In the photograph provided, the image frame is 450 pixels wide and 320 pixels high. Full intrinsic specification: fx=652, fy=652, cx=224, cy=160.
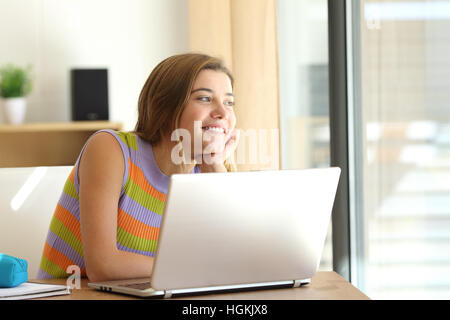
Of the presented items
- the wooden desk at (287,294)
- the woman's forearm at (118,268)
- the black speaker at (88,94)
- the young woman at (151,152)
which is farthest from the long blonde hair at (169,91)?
the black speaker at (88,94)

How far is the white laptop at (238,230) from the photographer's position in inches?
40.8

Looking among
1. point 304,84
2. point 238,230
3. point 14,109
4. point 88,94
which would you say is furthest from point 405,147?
point 14,109

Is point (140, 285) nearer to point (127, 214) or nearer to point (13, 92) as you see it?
point (127, 214)

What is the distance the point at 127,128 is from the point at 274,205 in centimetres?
280

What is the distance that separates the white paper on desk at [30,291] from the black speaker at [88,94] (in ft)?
8.12

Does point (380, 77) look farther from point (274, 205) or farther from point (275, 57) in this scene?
point (274, 205)

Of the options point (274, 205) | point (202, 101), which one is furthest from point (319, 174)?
point (202, 101)

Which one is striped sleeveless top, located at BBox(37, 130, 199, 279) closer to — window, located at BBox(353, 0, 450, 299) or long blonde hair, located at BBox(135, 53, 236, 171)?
long blonde hair, located at BBox(135, 53, 236, 171)

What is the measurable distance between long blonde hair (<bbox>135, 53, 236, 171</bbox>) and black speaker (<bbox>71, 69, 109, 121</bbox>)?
1.98 metres

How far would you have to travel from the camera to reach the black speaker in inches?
140

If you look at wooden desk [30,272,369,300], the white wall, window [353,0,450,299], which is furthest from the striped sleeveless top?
the white wall

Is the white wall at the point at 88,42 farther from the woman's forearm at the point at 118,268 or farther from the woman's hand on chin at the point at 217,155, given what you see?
the woman's forearm at the point at 118,268

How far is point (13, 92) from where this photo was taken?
351cm

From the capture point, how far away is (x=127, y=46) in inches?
148
